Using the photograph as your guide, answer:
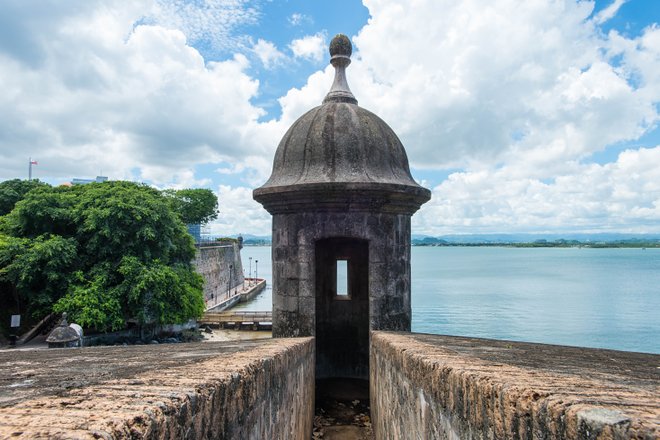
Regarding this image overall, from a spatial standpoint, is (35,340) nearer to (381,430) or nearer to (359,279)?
(359,279)

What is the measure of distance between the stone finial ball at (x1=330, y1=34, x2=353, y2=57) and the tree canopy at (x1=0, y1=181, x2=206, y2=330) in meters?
12.4

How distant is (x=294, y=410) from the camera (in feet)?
13.0

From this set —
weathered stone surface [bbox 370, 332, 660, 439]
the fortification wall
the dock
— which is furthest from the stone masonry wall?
the fortification wall

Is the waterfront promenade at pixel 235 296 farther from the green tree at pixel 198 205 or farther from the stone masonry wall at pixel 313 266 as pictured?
the stone masonry wall at pixel 313 266

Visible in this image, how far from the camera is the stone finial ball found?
22.1ft

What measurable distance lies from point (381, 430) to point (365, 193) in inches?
107

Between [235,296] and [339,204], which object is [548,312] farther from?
[339,204]

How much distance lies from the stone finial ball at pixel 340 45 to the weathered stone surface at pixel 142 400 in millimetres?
5128

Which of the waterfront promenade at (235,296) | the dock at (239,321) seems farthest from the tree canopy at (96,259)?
the waterfront promenade at (235,296)

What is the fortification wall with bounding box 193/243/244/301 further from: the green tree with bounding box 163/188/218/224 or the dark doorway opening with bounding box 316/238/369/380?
the dark doorway opening with bounding box 316/238/369/380

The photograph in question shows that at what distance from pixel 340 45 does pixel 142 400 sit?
637cm

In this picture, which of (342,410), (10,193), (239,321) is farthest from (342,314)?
(10,193)

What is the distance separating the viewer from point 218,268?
37094mm

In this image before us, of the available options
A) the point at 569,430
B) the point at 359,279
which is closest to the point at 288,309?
the point at 359,279
